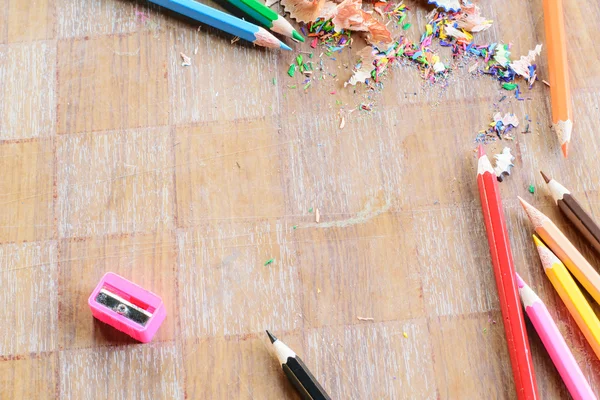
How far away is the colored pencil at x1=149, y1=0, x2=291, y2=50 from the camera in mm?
902

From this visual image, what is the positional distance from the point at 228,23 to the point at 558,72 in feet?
1.51

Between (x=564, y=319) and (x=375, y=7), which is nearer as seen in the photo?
(x=564, y=319)

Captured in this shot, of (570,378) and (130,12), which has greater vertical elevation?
(130,12)

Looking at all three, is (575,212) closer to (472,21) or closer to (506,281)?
(506,281)

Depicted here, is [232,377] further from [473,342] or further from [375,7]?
[375,7]

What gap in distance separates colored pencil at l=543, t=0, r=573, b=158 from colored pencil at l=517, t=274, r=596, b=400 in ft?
0.69

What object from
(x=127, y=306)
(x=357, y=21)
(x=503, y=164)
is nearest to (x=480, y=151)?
(x=503, y=164)

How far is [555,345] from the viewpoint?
80 cm

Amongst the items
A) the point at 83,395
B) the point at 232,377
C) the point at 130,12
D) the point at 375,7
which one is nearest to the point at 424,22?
the point at 375,7

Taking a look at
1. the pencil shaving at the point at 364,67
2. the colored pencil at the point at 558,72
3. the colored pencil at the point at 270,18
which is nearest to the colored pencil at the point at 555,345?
the colored pencil at the point at 558,72

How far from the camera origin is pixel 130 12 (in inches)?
37.0

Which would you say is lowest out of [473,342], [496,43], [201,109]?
[473,342]

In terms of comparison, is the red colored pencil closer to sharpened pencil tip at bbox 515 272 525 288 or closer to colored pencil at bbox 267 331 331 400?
sharpened pencil tip at bbox 515 272 525 288

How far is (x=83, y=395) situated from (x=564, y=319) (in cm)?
62
